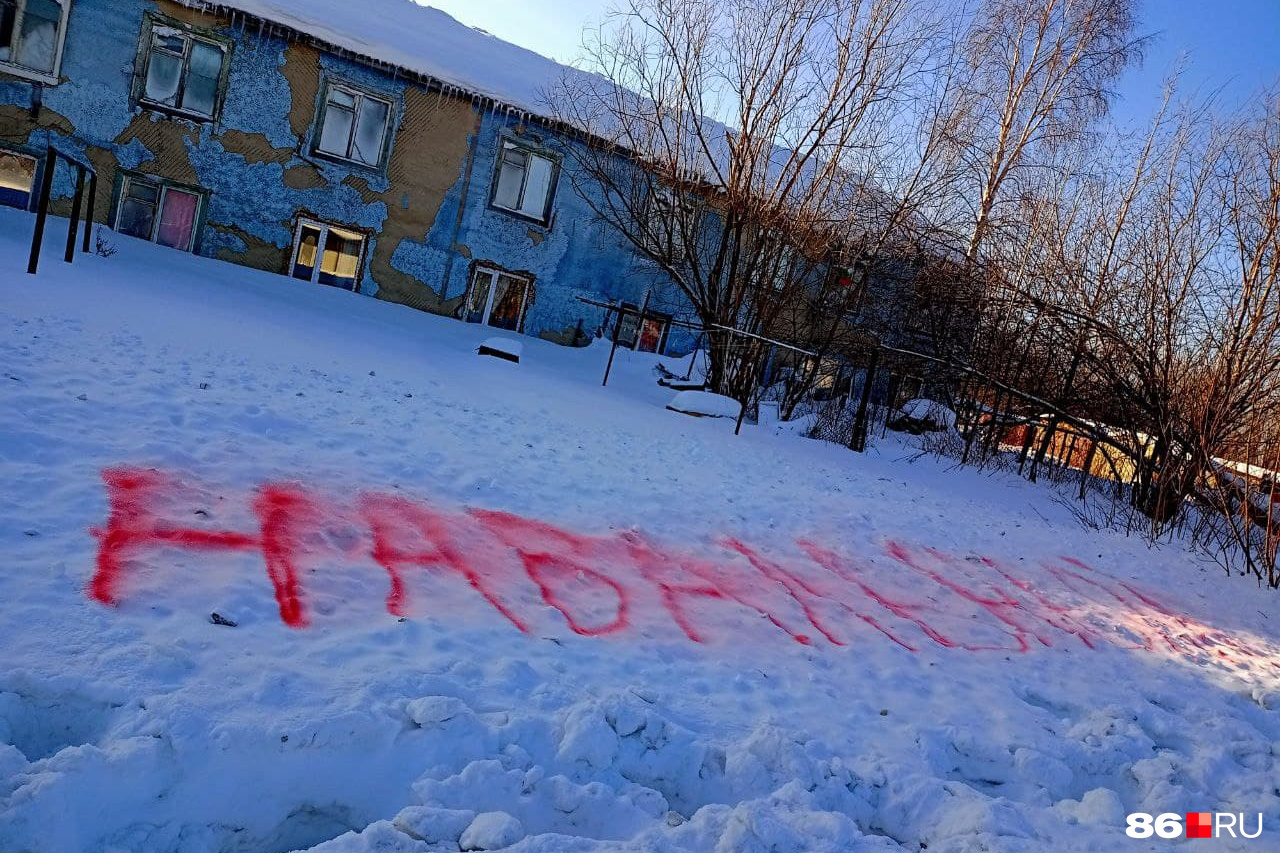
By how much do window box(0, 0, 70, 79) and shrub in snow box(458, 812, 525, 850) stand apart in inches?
536

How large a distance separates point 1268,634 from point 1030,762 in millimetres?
3483

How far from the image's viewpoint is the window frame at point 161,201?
37.7ft

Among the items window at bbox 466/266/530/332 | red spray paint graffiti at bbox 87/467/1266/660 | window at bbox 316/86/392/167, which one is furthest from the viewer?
window at bbox 466/266/530/332

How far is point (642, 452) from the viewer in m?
6.45

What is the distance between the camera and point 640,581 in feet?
11.8

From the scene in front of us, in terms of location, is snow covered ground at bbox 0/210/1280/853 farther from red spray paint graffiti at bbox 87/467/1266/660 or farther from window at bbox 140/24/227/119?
window at bbox 140/24/227/119

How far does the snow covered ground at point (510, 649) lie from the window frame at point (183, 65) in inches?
288

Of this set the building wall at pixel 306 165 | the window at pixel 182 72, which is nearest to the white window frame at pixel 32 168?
the building wall at pixel 306 165

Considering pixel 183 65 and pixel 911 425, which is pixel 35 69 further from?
pixel 911 425

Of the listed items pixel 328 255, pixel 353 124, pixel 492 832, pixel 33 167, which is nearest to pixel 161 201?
pixel 33 167

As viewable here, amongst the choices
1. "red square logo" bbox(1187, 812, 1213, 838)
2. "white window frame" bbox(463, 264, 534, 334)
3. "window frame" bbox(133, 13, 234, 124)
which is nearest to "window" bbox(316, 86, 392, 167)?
"window frame" bbox(133, 13, 234, 124)

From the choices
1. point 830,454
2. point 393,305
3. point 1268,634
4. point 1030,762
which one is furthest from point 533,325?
point 1030,762

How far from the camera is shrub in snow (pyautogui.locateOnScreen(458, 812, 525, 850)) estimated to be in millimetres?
1647

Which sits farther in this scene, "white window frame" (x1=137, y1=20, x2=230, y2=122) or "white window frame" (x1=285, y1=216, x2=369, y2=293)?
"white window frame" (x1=285, y1=216, x2=369, y2=293)
